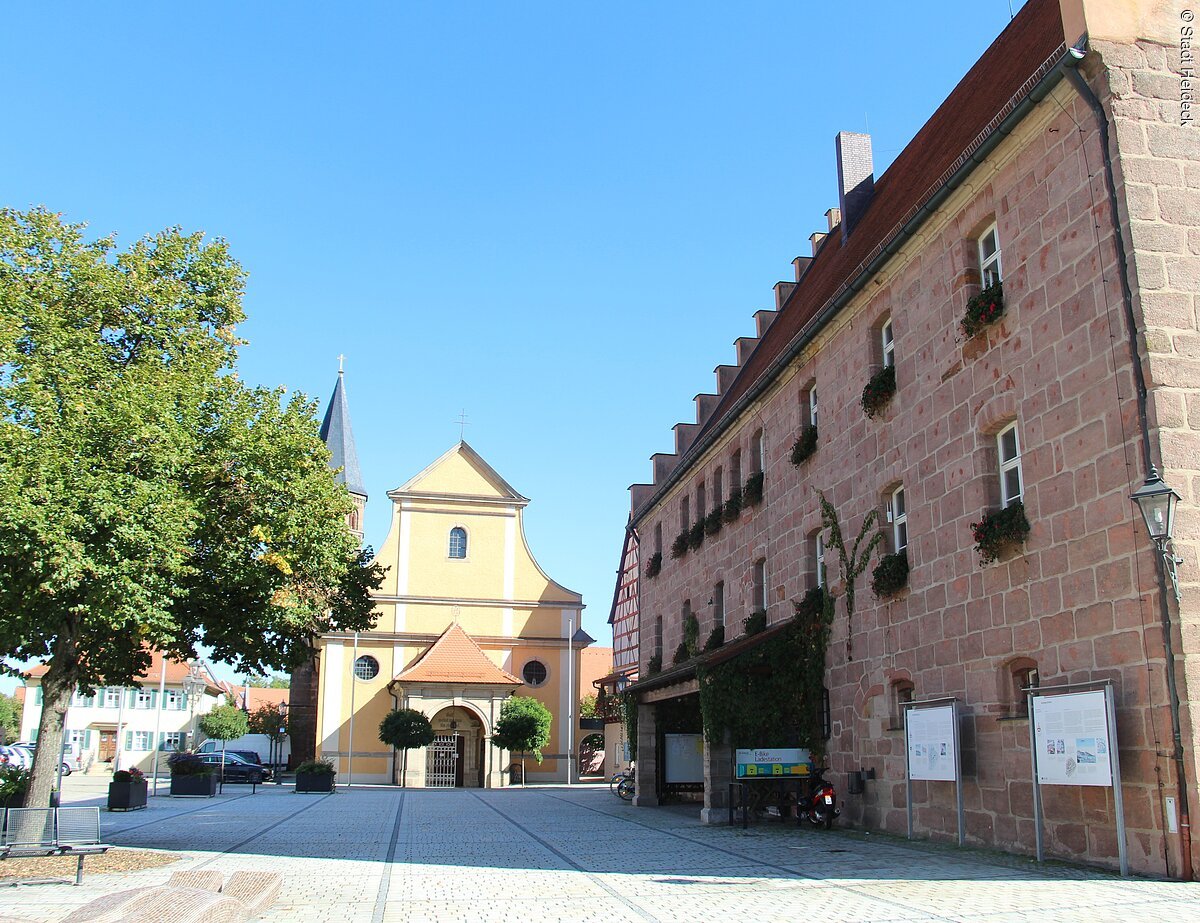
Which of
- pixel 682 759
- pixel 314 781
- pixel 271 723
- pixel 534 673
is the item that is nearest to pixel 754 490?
pixel 682 759

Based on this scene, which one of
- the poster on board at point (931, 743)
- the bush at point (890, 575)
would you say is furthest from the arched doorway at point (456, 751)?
the poster on board at point (931, 743)

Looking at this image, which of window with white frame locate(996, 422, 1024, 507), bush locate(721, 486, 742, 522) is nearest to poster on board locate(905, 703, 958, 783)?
window with white frame locate(996, 422, 1024, 507)

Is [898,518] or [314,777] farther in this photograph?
[314,777]

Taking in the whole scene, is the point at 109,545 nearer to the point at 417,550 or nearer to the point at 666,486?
the point at 666,486

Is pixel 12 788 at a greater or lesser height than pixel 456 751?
greater

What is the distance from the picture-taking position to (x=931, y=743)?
1349 centimetres

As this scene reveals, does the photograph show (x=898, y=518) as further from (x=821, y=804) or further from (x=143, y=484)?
(x=143, y=484)

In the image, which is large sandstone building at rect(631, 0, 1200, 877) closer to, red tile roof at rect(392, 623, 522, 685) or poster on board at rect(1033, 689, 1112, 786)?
poster on board at rect(1033, 689, 1112, 786)

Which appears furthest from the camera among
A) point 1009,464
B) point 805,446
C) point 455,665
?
point 455,665

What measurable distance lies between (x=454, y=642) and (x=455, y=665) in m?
1.59

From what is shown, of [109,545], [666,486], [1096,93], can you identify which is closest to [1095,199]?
[1096,93]

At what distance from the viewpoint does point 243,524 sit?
13.8 m

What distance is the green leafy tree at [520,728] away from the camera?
3978 centimetres

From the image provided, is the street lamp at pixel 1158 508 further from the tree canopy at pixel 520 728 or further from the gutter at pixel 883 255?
the tree canopy at pixel 520 728
